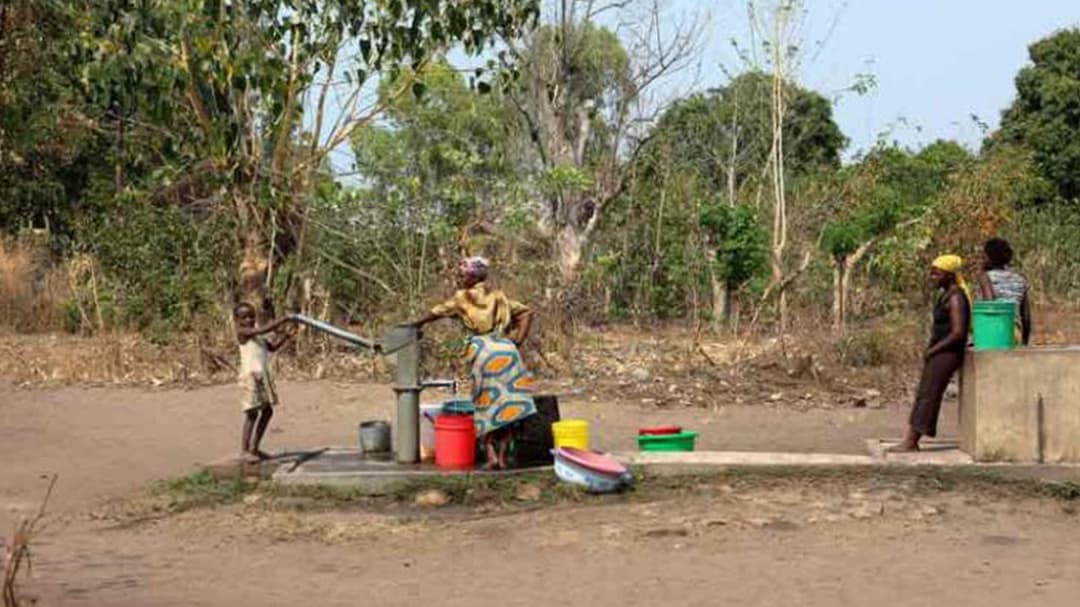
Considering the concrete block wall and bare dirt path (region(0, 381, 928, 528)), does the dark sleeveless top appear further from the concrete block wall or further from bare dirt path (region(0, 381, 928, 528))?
bare dirt path (region(0, 381, 928, 528))

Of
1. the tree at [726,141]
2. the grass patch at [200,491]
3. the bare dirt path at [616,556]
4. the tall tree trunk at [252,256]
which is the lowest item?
the bare dirt path at [616,556]

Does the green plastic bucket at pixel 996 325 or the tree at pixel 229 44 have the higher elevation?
the tree at pixel 229 44

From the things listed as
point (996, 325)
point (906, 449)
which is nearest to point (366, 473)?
point (906, 449)

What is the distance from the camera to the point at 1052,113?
28.6 meters

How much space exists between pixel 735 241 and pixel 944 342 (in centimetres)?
1134

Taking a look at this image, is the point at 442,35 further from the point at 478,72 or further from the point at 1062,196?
the point at 1062,196

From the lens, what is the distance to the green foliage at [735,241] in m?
19.7

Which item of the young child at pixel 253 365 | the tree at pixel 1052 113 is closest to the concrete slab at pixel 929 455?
the young child at pixel 253 365

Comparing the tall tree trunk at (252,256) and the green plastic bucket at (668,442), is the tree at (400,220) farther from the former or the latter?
the green plastic bucket at (668,442)

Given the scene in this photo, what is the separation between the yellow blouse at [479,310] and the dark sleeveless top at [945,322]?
2621 mm

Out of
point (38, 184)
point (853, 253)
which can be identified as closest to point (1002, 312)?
point (853, 253)

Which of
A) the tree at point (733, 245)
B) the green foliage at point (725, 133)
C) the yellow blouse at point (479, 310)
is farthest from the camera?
the green foliage at point (725, 133)

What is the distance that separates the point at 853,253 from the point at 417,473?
12.4 metres

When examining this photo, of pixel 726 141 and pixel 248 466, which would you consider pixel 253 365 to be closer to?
pixel 248 466
